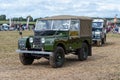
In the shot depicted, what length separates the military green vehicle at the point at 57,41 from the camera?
13.0 meters

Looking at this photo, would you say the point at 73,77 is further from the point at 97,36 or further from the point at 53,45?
the point at 97,36

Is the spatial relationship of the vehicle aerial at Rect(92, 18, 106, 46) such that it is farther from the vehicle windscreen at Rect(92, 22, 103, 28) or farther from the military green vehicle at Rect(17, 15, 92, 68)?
the military green vehicle at Rect(17, 15, 92, 68)

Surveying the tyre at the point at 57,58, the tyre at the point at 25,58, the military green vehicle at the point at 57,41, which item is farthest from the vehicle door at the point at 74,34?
the tyre at the point at 25,58

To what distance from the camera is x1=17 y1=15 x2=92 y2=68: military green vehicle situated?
1298cm

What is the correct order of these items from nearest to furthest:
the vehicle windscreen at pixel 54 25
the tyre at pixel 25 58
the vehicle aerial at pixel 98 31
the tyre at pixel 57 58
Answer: the tyre at pixel 57 58 → the tyre at pixel 25 58 → the vehicle windscreen at pixel 54 25 → the vehicle aerial at pixel 98 31

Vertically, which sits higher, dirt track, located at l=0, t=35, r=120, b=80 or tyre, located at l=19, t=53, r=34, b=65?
tyre, located at l=19, t=53, r=34, b=65

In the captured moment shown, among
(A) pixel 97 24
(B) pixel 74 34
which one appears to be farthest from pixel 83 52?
(A) pixel 97 24

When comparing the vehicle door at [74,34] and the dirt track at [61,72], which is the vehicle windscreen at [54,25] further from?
the dirt track at [61,72]

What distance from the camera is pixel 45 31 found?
14.5 metres

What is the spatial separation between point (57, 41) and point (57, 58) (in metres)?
0.67

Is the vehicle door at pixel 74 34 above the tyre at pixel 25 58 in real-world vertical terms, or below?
above

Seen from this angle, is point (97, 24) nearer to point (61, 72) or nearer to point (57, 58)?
point (57, 58)

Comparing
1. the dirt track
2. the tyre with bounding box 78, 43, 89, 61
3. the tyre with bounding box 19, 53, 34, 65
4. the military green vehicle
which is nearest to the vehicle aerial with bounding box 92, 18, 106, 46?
the military green vehicle

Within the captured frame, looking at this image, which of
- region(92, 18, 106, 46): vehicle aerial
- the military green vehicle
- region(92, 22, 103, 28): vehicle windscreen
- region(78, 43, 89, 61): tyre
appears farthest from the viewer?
region(92, 22, 103, 28): vehicle windscreen
